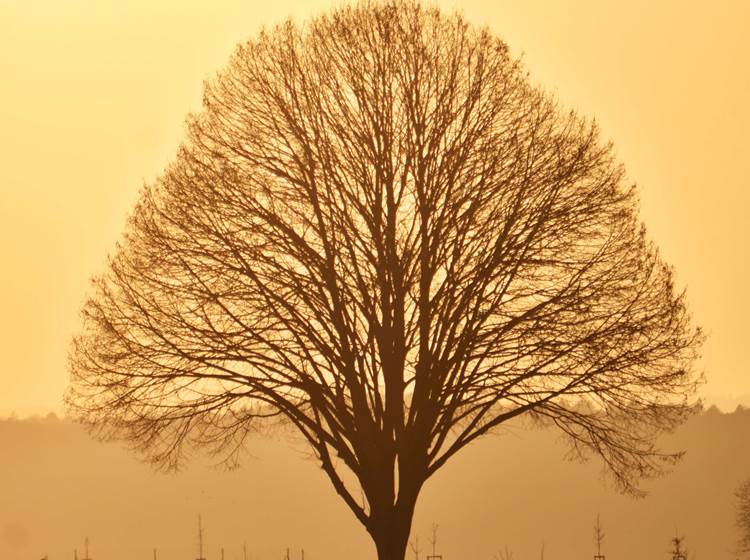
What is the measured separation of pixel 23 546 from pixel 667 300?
495 ft

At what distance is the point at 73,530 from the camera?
181750 mm

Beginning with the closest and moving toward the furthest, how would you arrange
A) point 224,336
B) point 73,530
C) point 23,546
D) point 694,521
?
point 224,336, point 23,546, point 73,530, point 694,521

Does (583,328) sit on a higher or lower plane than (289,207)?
lower

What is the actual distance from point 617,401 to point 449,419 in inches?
126

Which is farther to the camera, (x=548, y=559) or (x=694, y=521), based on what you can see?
(x=694, y=521)

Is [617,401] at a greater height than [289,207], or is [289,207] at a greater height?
[289,207]

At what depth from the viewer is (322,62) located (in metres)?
28.7

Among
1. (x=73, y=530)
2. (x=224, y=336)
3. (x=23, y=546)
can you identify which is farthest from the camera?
(x=73, y=530)

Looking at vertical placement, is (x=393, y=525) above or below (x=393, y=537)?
above

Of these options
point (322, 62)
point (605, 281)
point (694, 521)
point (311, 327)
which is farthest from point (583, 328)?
point (694, 521)

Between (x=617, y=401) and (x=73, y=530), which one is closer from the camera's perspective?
(x=617, y=401)

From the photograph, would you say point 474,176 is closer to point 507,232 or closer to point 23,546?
point 507,232

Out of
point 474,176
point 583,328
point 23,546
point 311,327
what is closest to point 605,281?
point 583,328

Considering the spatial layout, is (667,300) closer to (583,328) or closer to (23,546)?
(583,328)
